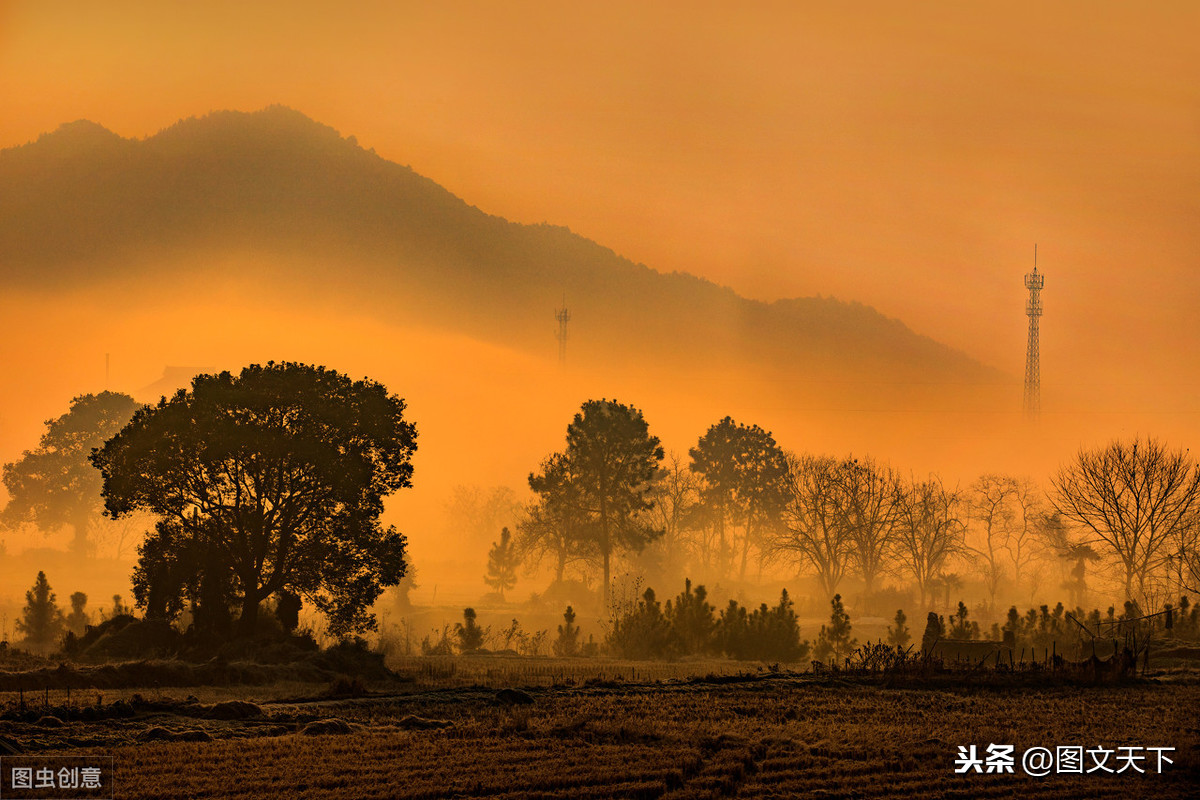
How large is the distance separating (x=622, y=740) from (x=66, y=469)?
248ft

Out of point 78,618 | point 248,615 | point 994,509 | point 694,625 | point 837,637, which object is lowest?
point 837,637

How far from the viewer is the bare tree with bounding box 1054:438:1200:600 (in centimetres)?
7100

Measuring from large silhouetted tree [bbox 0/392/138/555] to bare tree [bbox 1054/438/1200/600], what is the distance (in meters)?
70.4

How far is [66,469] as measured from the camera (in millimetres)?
87000

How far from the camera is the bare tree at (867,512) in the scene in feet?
268

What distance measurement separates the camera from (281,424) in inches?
1587

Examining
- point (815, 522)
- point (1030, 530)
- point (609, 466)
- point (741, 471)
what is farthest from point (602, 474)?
point (1030, 530)

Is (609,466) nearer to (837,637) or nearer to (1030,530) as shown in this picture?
(837,637)

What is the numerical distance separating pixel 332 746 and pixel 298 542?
716 inches

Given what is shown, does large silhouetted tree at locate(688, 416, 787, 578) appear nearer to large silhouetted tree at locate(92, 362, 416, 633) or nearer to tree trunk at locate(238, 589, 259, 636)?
large silhouetted tree at locate(92, 362, 416, 633)

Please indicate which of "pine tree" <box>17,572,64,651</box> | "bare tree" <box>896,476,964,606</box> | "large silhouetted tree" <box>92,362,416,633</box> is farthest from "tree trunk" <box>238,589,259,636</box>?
"bare tree" <box>896,476,964,606</box>

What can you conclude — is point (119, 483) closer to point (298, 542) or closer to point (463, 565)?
point (298, 542)

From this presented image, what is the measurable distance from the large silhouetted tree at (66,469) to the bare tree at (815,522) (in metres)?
52.1

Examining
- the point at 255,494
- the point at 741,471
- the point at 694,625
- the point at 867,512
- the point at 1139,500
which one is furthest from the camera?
the point at 741,471
